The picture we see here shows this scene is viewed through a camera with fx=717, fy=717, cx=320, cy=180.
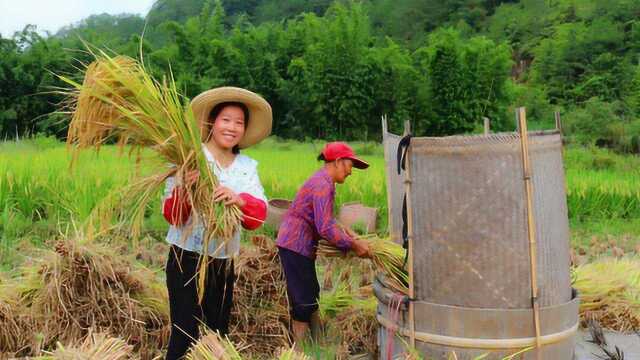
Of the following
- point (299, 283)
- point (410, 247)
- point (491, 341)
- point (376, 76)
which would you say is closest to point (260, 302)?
point (299, 283)

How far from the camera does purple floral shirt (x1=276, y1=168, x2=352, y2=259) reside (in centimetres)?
361

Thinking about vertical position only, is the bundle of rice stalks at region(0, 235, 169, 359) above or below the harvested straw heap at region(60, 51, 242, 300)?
below

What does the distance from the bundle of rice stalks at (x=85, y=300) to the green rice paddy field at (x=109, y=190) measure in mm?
1316

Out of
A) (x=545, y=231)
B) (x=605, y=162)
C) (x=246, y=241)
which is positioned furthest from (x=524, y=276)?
(x=605, y=162)

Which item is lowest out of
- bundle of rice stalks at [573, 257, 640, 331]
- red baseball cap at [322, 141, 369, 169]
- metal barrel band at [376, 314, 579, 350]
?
bundle of rice stalks at [573, 257, 640, 331]

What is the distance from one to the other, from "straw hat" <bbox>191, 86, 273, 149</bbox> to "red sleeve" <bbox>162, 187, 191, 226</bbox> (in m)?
0.41

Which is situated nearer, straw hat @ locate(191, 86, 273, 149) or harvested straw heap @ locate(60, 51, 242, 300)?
harvested straw heap @ locate(60, 51, 242, 300)

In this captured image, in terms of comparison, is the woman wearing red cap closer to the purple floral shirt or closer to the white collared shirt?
the purple floral shirt

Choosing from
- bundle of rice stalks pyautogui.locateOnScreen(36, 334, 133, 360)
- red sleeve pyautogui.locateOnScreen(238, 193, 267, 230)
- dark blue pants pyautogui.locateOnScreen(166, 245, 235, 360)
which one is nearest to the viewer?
bundle of rice stalks pyautogui.locateOnScreen(36, 334, 133, 360)

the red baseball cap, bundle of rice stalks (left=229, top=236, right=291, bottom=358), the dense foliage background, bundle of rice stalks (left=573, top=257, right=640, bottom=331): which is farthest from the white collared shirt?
the dense foliage background

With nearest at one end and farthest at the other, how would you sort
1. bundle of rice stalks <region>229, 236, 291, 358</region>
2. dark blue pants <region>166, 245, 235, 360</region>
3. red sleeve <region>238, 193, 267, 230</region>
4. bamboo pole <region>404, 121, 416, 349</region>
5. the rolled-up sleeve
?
red sleeve <region>238, 193, 267, 230</region>
dark blue pants <region>166, 245, 235, 360</region>
bamboo pole <region>404, 121, 416, 349</region>
the rolled-up sleeve
bundle of rice stalks <region>229, 236, 291, 358</region>

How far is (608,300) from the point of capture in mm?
4512

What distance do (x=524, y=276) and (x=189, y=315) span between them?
149cm

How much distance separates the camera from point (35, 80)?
21828 millimetres
